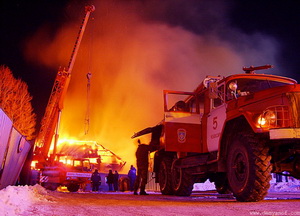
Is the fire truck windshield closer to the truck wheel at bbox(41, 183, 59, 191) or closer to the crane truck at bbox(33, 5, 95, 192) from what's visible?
the crane truck at bbox(33, 5, 95, 192)

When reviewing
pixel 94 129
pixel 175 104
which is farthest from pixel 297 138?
pixel 94 129

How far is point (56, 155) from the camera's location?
2078cm

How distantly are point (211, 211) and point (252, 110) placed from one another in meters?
2.47

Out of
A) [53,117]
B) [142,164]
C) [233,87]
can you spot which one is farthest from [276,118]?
[53,117]

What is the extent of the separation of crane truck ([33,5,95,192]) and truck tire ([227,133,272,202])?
13.2 meters

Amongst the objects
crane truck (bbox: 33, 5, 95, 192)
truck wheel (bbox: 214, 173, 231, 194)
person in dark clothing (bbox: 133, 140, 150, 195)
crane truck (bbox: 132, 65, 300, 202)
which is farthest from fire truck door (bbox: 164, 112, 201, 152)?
crane truck (bbox: 33, 5, 95, 192)

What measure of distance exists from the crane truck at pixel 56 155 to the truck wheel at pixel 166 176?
8355mm

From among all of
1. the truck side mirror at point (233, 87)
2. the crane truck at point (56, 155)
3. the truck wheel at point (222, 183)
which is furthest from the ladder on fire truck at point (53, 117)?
the truck side mirror at point (233, 87)

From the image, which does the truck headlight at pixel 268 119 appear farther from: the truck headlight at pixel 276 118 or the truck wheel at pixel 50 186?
→ the truck wheel at pixel 50 186

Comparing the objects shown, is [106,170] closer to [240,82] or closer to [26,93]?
[26,93]

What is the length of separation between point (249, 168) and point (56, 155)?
54.3 ft

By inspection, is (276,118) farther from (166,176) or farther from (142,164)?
(142,164)

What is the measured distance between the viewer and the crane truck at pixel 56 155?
60.6 ft

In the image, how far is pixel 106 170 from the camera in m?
35.7
